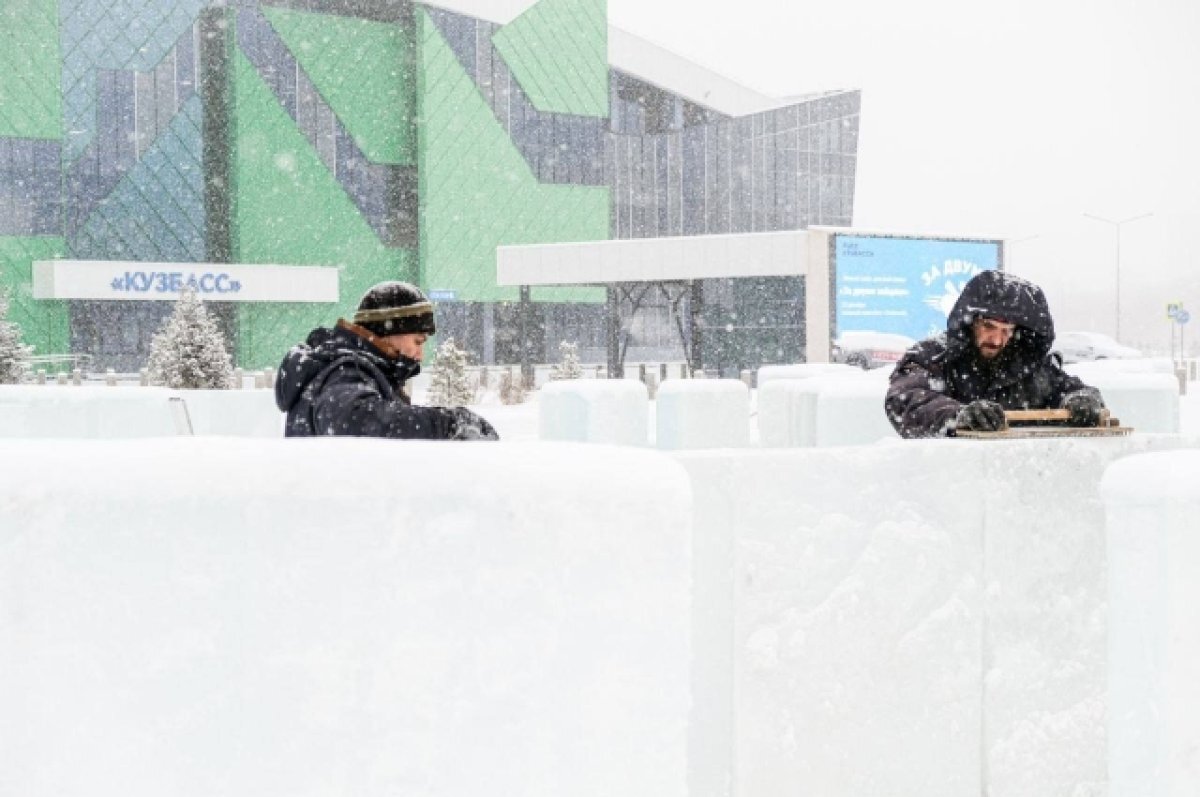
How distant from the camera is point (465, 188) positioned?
2317 inches

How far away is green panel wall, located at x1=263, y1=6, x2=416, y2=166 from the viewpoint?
56.0 meters

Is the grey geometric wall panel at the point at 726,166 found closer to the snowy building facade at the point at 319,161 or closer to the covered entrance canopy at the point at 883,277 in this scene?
the snowy building facade at the point at 319,161

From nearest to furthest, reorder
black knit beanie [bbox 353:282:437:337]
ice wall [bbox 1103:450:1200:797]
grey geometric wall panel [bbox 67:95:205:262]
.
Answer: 1. ice wall [bbox 1103:450:1200:797]
2. black knit beanie [bbox 353:282:437:337]
3. grey geometric wall panel [bbox 67:95:205:262]

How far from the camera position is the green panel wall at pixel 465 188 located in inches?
2272

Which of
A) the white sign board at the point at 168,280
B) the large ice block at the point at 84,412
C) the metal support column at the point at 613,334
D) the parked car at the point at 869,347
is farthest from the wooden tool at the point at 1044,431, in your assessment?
the white sign board at the point at 168,280

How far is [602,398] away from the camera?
11.9 metres

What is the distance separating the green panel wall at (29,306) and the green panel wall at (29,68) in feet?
12.5

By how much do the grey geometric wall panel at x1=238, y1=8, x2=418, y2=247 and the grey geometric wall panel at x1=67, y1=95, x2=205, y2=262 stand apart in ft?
9.83

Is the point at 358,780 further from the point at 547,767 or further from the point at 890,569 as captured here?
the point at 890,569

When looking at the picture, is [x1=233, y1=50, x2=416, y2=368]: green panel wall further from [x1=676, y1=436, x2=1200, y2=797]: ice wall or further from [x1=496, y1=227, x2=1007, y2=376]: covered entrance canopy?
[x1=676, y1=436, x2=1200, y2=797]: ice wall

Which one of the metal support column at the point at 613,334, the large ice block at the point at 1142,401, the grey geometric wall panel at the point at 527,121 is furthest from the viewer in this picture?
the grey geometric wall panel at the point at 527,121

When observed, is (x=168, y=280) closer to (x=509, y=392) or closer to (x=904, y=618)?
(x=509, y=392)

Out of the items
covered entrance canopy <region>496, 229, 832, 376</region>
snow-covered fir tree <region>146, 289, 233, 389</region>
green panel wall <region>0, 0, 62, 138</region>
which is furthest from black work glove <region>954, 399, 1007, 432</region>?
green panel wall <region>0, 0, 62, 138</region>

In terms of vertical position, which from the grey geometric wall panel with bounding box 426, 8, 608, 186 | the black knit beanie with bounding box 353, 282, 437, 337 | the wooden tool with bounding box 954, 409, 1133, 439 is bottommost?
the wooden tool with bounding box 954, 409, 1133, 439
